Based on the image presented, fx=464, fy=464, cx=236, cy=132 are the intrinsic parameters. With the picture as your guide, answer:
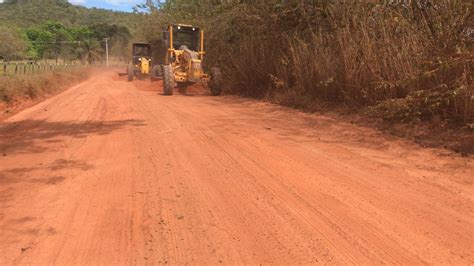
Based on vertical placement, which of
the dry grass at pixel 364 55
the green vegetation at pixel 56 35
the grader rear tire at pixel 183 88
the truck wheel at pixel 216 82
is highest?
the green vegetation at pixel 56 35

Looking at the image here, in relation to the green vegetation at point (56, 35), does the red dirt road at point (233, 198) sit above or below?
below

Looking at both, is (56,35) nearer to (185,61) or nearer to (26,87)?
(26,87)

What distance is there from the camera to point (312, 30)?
1341 centimetres

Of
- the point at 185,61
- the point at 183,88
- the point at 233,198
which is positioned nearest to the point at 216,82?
the point at 185,61

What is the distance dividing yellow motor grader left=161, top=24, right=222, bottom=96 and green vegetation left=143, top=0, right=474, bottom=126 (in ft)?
3.28

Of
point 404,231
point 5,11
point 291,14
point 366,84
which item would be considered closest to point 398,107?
point 366,84

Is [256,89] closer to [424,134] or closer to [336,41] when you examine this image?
[336,41]

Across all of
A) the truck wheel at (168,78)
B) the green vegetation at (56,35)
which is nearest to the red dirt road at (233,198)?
the truck wheel at (168,78)

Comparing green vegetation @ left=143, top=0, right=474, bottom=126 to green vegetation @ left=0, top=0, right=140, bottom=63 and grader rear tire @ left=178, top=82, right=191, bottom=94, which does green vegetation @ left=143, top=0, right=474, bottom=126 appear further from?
green vegetation @ left=0, top=0, right=140, bottom=63

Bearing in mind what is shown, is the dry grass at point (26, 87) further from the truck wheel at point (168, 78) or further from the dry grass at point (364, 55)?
the dry grass at point (364, 55)

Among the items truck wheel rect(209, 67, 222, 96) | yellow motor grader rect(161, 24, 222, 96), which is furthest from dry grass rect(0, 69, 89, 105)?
truck wheel rect(209, 67, 222, 96)

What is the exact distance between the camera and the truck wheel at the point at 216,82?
18.7 metres

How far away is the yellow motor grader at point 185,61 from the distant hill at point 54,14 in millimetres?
88468

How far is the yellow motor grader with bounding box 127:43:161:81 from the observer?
33594 mm
